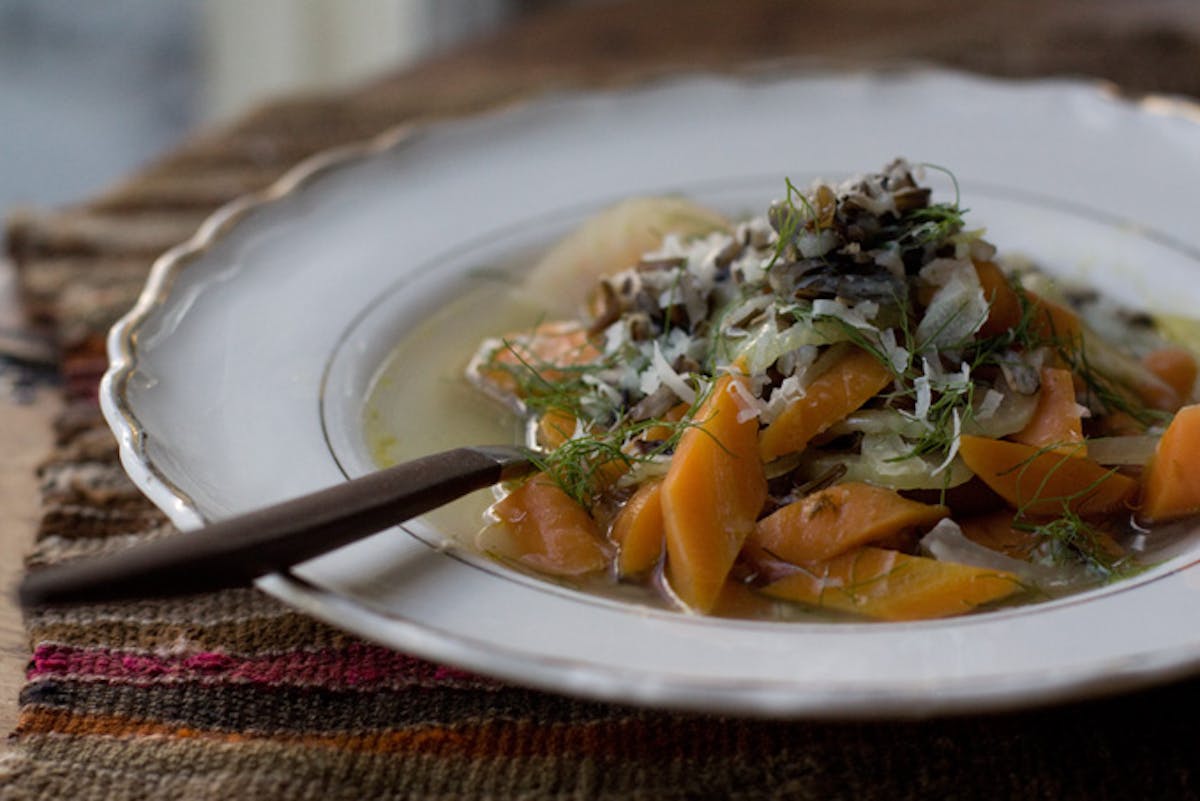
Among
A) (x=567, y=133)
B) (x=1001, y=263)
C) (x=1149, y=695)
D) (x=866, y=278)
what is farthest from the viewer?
(x=567, y=133)

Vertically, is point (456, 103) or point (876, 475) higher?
point (456, 103)

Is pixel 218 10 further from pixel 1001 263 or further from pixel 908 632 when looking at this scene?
pixel 908 632

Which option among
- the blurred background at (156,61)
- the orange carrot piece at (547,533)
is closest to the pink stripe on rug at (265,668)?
the orange carrot piece at (547,533)

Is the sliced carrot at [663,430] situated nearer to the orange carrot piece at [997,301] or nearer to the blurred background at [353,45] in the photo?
the orange carrot piece at [997,301]

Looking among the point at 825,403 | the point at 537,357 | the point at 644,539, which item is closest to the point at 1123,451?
the point at 825,403

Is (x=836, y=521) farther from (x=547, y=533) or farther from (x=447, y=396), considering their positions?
(x=447, y=396)

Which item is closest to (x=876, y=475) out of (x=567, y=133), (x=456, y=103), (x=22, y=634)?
(x=22, y=634)
